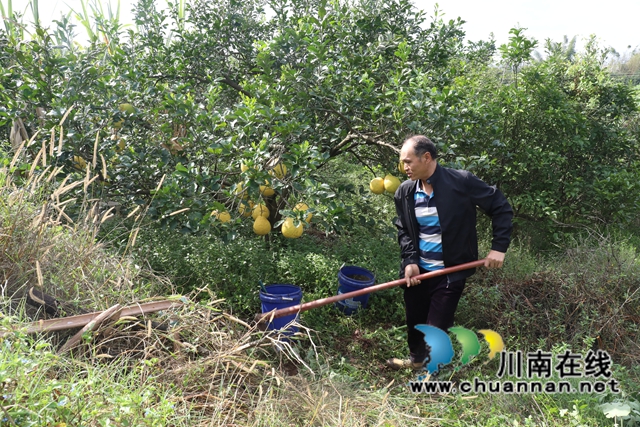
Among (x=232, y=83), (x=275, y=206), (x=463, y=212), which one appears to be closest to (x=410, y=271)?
(x=463, y=212)

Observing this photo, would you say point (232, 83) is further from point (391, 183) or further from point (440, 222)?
point (440, 222)

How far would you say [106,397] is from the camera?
1.84m

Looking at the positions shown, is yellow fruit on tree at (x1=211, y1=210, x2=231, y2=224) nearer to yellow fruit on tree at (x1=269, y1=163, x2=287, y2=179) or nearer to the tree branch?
yellow fruit on tree at (x1=269, y1=163, x2=287, y2=179)

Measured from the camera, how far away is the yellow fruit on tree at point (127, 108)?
367 cm

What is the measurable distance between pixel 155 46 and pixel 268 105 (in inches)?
69.1

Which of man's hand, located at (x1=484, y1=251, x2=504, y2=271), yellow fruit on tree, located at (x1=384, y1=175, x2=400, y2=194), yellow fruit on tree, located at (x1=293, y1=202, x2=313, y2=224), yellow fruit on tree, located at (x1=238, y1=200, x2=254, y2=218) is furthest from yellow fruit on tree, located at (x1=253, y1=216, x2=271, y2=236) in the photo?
man's hand, located at (x1=484, y1=251, x2=504, y2=271)

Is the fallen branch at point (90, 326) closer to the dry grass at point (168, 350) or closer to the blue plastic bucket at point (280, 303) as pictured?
the dry grass at point (168, 350)

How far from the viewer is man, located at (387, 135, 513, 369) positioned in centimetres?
273

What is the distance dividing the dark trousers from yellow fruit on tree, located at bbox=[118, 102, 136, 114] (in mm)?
2480

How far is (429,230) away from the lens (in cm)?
286

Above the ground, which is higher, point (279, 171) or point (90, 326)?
point (279, 171)

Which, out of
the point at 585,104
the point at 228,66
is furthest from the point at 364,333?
the point at 585,104

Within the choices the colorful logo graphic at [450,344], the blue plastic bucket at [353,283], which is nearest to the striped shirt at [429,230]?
the colorful logo graphic at [450,344]

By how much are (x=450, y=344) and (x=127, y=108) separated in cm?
296
